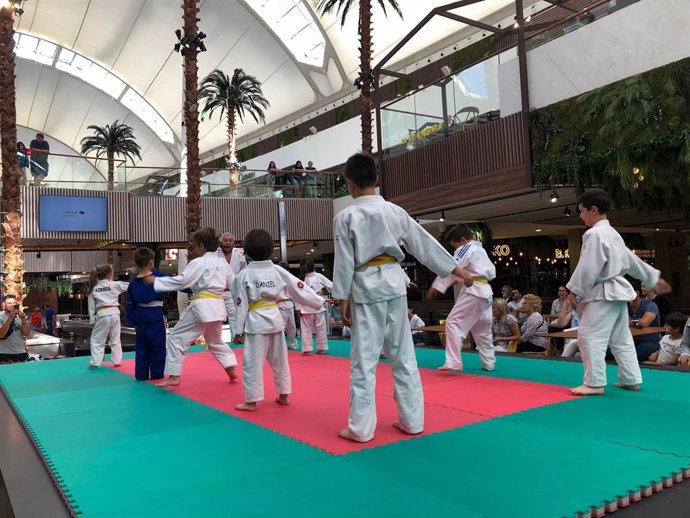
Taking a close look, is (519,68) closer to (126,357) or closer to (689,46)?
(689,46)

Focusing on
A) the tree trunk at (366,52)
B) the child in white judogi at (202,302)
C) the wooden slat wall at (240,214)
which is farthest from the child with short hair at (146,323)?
the wooden slat wall at (240,214)

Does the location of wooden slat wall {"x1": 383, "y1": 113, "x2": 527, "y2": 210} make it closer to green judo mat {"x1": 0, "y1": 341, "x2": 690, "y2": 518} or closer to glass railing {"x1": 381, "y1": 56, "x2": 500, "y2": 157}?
glass railing {"x1": 381, "y1": 56, "x2": 500, "y2": 157}

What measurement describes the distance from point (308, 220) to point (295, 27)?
39.6 ft

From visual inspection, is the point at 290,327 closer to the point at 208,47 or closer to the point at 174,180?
the point at 174,180

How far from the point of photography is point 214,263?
5.24 meters

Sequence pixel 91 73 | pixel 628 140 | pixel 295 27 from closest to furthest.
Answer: pixel 628 140, pixel 295 27, pixel 91 73

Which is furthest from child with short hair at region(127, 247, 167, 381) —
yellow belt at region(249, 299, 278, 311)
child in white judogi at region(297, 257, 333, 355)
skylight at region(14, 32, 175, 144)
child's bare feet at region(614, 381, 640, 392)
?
skylight at region(14, 32, 175, 144)

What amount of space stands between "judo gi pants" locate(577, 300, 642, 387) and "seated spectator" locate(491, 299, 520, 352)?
11.2ft

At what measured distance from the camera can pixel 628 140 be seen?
7.70m

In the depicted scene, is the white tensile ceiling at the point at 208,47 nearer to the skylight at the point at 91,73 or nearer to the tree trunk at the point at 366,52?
the skylight at the point at 91,73

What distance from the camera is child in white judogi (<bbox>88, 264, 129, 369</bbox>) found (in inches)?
281

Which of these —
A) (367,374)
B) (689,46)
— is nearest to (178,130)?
(689,46)

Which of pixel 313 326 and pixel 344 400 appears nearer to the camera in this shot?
pixel 344 400

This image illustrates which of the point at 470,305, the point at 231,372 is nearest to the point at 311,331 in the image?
the point at 231,372
